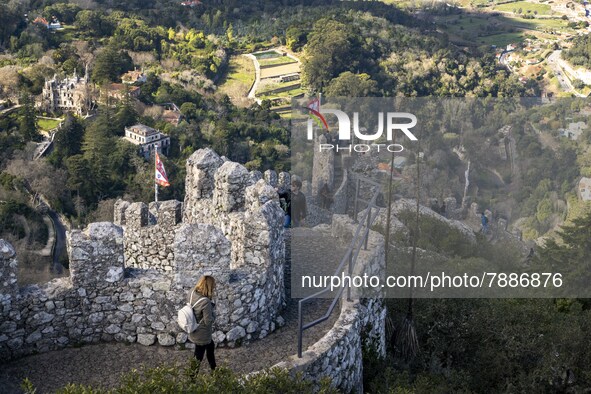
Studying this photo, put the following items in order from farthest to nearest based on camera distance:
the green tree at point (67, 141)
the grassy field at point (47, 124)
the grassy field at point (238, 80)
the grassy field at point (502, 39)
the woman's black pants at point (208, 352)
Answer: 1. the grassy field at point (502, 39)
2. the grassy field at point (238, 80)
3. the grassy field at point (47, 124)
4. the green tree at point (67, 141)
5. the woman's black pants at point (208, 352)

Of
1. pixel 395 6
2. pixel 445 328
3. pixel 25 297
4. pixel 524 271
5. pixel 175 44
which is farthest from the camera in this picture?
pixel 395 6

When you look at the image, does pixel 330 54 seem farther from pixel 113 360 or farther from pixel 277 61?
pixel 113 360

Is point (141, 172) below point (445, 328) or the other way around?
below

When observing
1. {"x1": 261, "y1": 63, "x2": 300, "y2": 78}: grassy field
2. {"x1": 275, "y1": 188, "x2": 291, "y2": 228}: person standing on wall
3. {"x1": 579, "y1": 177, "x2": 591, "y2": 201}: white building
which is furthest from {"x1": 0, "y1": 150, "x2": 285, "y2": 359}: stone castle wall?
{"x1": 261, "y1": 63, "x2": 300, "y2": 78}: grassy field

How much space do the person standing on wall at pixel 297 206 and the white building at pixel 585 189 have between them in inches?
185

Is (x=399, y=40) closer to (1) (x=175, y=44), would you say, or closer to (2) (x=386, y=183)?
(1) (x=175, y=44)

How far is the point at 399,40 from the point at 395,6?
2263cm

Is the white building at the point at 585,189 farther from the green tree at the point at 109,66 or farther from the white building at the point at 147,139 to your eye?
the green tree at the point at 109,66

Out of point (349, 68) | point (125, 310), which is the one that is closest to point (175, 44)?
point (349, 68)

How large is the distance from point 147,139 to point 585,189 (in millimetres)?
41687

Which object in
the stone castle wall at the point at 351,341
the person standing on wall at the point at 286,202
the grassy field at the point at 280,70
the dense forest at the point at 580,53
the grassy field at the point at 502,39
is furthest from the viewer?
the grassy field at the point at 502,39

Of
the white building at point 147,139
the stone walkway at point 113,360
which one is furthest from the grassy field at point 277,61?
the stone walkway at point 113,360

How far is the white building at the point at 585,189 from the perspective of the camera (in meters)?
14.1

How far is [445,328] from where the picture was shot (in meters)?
11.7
